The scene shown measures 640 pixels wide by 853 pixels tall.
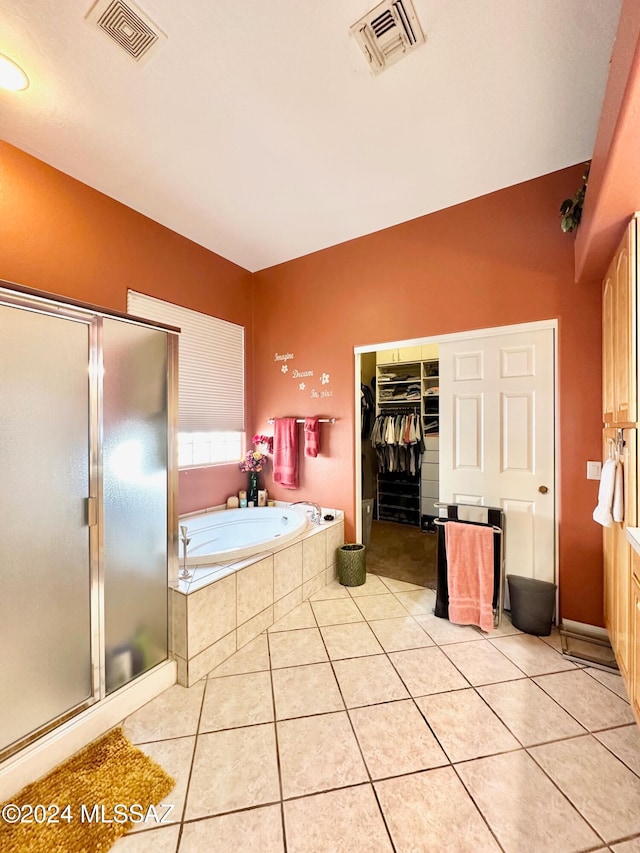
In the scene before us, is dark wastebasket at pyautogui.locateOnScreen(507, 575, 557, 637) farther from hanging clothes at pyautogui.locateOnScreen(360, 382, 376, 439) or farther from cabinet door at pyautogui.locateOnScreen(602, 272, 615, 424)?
hanging clothes at pyautogui.locateOnScreen(360, 382, 376, 439)

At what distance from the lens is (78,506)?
150 cm

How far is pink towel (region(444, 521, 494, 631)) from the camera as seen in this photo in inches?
89.1

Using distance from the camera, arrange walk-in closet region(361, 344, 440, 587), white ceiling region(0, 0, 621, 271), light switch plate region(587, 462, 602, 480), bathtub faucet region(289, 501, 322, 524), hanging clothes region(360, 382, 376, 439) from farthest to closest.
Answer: walk-in closet region(361, 344, 440, 587) < hanging clothes region(360, 382, 376, 439) < bathtub faucet region(289, 501, 322, 524) < light switch plate region(587, 462, 602, 480) < white ceiling region(0, 0, 621, 271)

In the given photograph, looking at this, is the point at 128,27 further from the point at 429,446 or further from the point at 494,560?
the point at 429,446

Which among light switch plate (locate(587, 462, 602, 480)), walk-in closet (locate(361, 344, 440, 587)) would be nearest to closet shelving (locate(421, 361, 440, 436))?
walk-in closet (locate(361, 344, 440, 587))

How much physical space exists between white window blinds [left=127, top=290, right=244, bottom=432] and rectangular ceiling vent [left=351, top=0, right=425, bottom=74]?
6.80 feet

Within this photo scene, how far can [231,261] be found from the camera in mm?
3404

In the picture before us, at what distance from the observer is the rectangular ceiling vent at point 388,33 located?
1.35 m

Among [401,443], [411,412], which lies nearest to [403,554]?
[401,443]

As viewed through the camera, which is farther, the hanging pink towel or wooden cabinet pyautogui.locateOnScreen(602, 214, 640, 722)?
the hanging pink towel

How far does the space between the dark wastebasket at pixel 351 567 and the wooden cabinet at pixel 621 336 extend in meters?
2.01

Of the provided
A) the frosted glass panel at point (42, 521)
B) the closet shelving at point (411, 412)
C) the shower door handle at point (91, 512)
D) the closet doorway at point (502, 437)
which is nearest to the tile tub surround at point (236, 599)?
the frosted glass panel at point (42, 521)

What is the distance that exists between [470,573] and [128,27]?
336 cm

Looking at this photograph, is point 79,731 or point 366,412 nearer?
point 79,731
